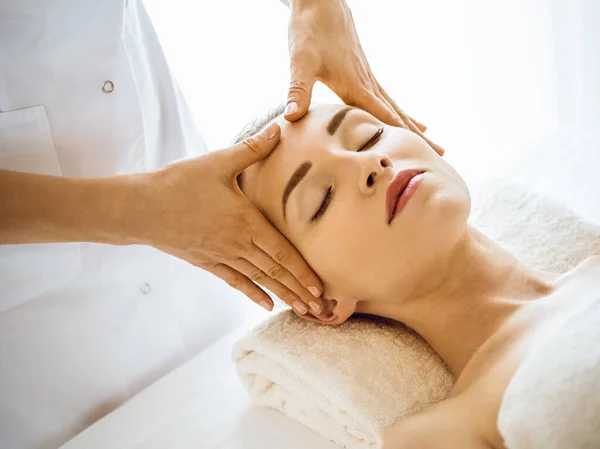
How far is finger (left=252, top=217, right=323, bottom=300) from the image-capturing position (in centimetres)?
120

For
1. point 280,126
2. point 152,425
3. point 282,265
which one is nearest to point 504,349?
point 282,265

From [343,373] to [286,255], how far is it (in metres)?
0.27

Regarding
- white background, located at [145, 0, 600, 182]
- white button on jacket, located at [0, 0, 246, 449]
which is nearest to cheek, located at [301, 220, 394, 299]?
white button on jacket, located at [0, 0, 246, 449]

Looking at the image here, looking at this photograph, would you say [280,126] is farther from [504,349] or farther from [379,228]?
[504,349]

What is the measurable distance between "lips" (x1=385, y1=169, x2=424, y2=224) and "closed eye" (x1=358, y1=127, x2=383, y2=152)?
125 mm

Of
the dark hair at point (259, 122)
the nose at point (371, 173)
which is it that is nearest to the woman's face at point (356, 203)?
the nose at point (371, 173)

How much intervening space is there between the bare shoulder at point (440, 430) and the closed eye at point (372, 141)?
0.54 meters

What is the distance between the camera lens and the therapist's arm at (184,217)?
107cm

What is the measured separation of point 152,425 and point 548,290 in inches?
37.7

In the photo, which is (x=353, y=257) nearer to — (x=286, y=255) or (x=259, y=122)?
(x=286, y=255)

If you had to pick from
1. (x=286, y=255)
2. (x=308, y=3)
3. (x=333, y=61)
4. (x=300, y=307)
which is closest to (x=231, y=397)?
(x=300, y=307)

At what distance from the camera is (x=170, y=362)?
5.41 ft

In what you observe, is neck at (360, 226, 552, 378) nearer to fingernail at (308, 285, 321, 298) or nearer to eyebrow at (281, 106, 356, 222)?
fingernail at (308, 285, 321, 298)

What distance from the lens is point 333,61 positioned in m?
1.44
